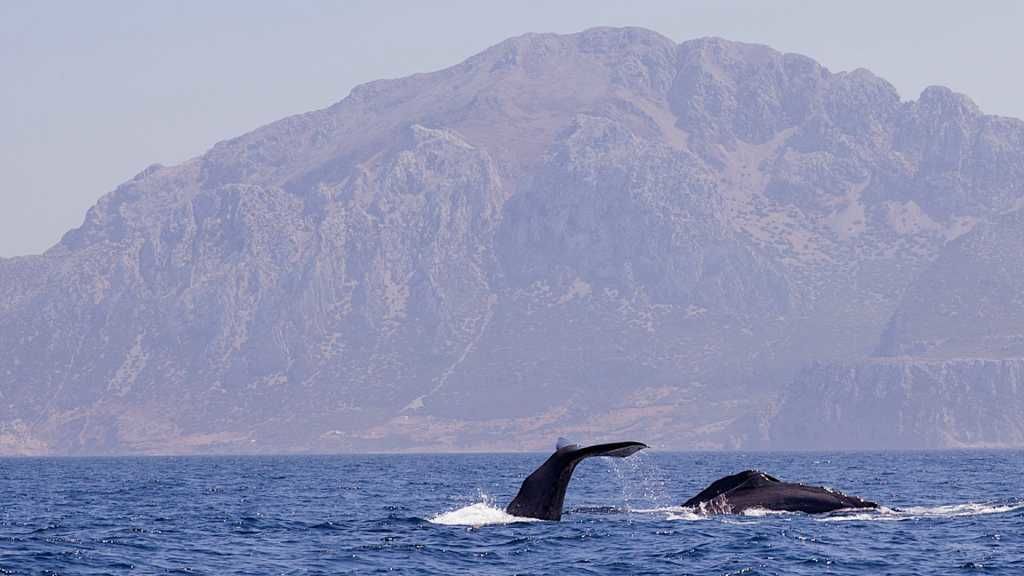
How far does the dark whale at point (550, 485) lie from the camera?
153 feet

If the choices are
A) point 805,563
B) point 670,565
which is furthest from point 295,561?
point 805,563

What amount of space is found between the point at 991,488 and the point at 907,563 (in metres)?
47.8

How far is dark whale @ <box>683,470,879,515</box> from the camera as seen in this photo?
2072 inches

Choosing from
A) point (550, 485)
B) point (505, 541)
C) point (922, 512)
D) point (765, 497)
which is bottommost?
point (505, 541)

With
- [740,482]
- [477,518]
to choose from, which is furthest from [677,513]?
[477,518]

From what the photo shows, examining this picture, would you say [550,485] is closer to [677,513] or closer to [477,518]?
[477,518]

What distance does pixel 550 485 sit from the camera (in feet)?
161

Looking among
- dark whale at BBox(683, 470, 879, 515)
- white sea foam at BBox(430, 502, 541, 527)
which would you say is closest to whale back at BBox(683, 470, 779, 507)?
dark whale at BBox(683, 470, 879, 515)

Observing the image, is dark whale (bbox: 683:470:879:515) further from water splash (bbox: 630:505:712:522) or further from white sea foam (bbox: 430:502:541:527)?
white sea foam (bbox: 430:502:541:527)

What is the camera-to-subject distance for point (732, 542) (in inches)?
1825

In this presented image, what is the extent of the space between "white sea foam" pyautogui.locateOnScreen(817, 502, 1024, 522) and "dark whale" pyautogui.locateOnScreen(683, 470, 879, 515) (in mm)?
711

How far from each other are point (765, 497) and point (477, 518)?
27.7 ft

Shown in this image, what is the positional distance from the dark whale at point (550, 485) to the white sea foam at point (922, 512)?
25.6ft

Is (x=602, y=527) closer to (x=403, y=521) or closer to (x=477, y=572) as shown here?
(x=403, y=521)
